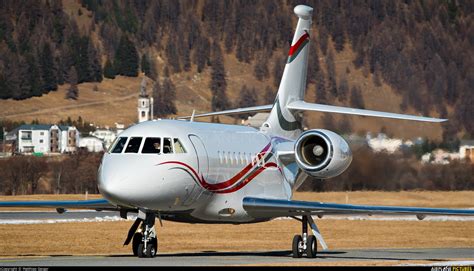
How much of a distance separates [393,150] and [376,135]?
156cm

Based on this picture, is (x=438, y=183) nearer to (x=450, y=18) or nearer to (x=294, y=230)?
(x=294, y=230)

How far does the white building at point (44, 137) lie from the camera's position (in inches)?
6591

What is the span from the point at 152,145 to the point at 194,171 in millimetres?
1485

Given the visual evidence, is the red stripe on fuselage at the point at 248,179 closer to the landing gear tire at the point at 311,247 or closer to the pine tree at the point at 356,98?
the landing gear tire at the point at 311,247

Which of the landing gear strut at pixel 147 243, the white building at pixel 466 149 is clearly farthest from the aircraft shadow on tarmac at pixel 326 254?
the white building at pixel 466 149

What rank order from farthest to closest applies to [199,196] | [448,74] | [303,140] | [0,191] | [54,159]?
[448,74] → [54,159] → [0,191] → [303,140] → [199,196]

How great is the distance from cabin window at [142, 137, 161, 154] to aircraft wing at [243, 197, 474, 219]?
419cm

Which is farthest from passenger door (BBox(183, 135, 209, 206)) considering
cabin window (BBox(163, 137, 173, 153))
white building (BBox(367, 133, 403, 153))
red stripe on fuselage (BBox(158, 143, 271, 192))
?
white building (BBox(367, 133, 403, 153))

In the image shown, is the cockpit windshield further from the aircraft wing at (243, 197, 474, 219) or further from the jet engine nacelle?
the jet engine nacelle

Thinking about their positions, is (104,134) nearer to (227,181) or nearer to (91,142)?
(91,142)

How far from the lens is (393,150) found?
191 feet

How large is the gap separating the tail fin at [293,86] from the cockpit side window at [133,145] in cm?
819

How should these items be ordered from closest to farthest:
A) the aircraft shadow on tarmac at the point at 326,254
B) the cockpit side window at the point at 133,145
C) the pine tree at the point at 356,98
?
1. the cockpit side window at the point at 133,145
2. the aircraft shadow on tarmac at the point at 326,254
3. the pine tree at the point at 356,98

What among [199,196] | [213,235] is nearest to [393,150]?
[213,235]
